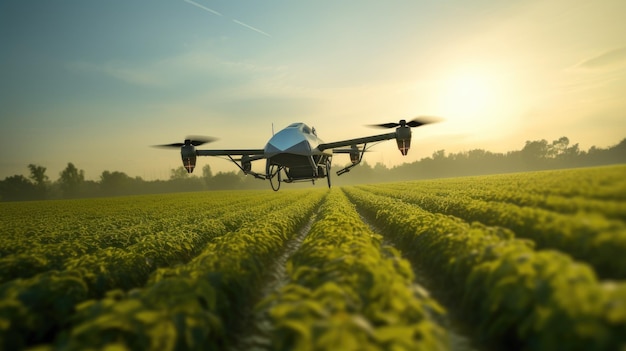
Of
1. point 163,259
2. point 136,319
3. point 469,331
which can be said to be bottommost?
point 469,331

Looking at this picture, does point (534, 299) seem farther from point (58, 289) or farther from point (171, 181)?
point (171, 181)

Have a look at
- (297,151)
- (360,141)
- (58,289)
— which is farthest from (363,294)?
→ (360,141)

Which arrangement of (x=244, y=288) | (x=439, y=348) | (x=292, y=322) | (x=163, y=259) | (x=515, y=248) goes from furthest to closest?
(x=163, y=259), (x=244, y=288), (x=515, y=248), (x=439, y=348), (x=292, y=322)

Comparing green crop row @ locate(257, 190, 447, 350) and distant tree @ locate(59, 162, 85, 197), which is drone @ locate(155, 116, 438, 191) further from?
distant tree @ locate(59, 162, 85, 197)

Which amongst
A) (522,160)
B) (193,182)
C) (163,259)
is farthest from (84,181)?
(522,160)

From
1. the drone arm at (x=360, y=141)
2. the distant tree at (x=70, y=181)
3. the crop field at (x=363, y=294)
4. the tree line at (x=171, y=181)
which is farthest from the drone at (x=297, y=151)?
the distant tree at (x=70, y=181)

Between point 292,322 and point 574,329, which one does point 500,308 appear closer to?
point 574,329

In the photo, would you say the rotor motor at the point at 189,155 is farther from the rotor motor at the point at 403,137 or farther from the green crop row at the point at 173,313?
the green crop row at the point at 173,313
